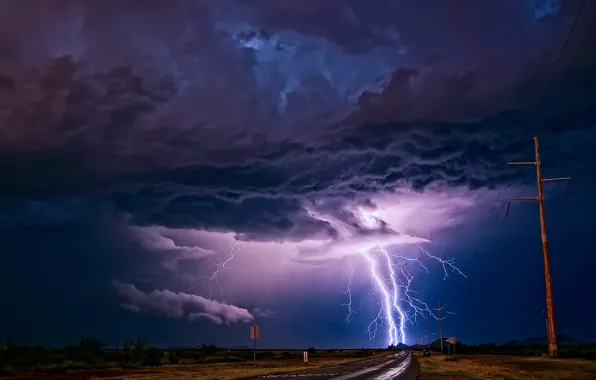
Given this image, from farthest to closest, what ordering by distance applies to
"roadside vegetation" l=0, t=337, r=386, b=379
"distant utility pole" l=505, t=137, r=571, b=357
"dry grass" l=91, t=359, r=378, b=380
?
"roadside vegetation" l=0, t=337, r=386, b=379
"dry grass" l=91, t=359, r=378, b=380
"distant utility pole" l=505, t=137, r=571, b=357

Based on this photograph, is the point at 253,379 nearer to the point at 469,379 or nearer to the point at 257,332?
the point at 257,332

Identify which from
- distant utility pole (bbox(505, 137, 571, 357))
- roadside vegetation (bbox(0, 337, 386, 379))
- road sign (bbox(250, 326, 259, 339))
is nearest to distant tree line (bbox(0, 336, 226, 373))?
roadside vegetation (bbox(0, 337, 386, 379))

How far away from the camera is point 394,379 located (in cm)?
3447

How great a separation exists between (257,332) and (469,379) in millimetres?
16914

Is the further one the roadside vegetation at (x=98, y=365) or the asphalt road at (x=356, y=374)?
the roadside vegetation at (x=98, y=365)

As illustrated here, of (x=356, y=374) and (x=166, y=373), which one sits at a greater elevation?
(x=356, y=374)

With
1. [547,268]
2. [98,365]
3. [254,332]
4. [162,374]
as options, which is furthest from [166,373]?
[547,268]

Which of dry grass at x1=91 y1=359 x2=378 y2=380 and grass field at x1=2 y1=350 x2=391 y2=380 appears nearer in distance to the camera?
grass field at x1=2 y1=350 x2=391 y2=380

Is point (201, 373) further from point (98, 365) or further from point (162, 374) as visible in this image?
point (98, 365)

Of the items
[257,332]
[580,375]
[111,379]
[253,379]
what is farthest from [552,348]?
[111,379]

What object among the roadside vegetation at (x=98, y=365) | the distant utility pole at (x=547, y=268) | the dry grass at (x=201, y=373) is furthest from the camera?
the roadside vegetation at (x=98, y=365)

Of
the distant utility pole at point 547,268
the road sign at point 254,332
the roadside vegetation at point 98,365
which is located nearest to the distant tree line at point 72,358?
the roadside vegetation at point 98,365

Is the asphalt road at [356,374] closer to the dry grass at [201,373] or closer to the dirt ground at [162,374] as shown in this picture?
the dry grass at [201,373]

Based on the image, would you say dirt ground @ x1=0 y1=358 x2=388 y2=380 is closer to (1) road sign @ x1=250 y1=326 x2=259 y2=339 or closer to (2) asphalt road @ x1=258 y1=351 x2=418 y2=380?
(1) road sign @ x1=250 y1=326 x2=259 y2=339
